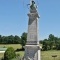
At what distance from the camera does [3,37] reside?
92.9 metres

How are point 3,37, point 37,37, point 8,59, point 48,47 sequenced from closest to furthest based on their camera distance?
point 37,37 → point 8,59 → point 48,47 → point 3,37

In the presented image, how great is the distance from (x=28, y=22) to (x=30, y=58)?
315 cm

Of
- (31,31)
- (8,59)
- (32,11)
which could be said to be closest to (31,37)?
(31,31)

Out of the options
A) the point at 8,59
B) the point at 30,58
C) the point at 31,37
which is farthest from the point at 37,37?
the point at 8,59

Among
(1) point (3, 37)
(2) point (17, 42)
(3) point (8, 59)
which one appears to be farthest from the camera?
(1) point (3, 37)

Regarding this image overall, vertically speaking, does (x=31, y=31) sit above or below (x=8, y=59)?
above

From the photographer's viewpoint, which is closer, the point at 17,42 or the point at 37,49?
the point at 37,49

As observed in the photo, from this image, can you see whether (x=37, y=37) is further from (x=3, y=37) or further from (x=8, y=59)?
(x=3, y=37)

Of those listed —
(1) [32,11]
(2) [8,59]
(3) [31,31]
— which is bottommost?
(2) [8,59]

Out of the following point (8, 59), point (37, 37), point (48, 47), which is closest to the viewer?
point (37, 37)

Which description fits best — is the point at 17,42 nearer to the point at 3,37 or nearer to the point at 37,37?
the point at 3,37

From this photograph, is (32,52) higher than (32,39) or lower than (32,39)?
lower

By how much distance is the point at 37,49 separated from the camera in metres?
22.1

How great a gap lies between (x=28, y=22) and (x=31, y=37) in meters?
1.36
